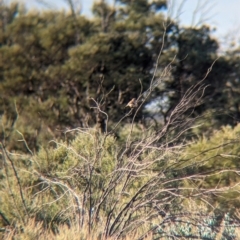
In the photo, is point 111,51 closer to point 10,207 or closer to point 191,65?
point 191,65

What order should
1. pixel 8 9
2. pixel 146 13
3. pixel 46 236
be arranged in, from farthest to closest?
pixel 146 13 → pixel 8 9 → pixel 46 236

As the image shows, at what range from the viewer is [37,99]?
1073 inches

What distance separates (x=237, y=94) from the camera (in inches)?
1252

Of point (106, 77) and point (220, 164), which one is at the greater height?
point (220, 164)

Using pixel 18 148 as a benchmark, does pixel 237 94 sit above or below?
above

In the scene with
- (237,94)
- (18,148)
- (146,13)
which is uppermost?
(146,13)

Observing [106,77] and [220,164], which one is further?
[106,77]

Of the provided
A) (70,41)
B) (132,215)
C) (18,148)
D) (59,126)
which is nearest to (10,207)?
(132,215)

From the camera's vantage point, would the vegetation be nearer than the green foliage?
No

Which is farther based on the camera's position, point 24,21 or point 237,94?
point 237,94

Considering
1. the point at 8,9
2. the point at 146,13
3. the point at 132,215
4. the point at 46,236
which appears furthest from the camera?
the point at 146,13

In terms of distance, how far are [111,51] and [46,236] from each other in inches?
700

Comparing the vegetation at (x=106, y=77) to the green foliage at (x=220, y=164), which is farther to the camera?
the vegetation at (x=106, y=77)

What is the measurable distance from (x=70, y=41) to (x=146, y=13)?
4.55 m
